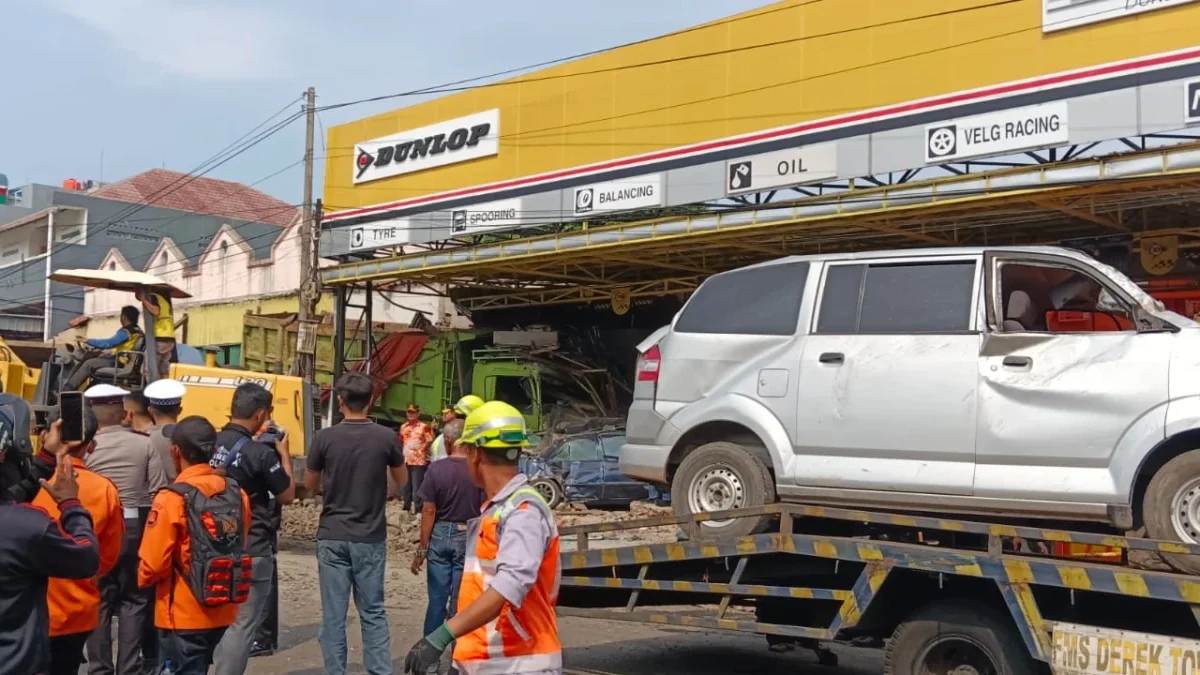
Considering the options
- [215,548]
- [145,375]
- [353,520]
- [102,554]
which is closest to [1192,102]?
[353,520]

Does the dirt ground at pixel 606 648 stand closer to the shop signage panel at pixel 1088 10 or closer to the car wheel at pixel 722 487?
the car wheel at pixel 722 487

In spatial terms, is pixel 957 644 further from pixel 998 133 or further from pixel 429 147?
pixel 429 147

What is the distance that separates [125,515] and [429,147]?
65.9ft

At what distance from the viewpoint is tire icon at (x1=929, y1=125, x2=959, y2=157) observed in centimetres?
1669

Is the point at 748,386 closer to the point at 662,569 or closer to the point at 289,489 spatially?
the point at 662,569

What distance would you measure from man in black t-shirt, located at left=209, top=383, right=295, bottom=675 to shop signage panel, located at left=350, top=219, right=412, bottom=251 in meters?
19.7

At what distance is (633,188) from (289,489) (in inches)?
601

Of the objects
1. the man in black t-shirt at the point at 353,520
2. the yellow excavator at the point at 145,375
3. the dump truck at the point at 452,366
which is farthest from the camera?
the dump truck at the point at 452,366

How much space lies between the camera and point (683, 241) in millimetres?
20031

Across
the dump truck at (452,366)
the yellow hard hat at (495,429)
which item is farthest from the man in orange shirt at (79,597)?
the dump truck at (452,366)

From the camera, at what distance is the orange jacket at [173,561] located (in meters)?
5.16

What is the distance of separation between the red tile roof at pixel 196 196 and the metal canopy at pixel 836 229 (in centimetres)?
2774

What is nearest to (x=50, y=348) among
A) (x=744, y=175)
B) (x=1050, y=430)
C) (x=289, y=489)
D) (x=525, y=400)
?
(x=289, y=489)

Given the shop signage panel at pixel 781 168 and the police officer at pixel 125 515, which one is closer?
the police officer at pixel 125 515
